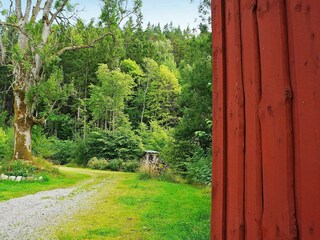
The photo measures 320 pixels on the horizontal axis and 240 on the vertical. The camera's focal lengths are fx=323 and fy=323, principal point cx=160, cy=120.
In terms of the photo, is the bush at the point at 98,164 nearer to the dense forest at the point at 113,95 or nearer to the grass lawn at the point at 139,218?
the dense forest at the point at 113,95

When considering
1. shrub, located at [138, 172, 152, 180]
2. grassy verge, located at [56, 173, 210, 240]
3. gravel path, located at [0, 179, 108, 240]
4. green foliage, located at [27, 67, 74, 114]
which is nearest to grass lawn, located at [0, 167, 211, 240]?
grassy verge, located at [56, 173, 210, 240]

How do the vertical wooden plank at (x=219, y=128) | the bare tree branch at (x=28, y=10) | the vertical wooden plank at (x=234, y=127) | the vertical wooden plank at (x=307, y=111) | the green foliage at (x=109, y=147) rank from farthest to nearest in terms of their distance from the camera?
the green foliage at (x=109, y=147) < the bare tree branch at (x=28, y=10) < the vertical wooden plank at (x=219, y=128) < the vertical wooden plank at (x=234, y=127) < the vertical wooden plank at (x=307, y=111)

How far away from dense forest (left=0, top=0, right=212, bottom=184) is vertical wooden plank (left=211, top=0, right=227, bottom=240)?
5.33 m

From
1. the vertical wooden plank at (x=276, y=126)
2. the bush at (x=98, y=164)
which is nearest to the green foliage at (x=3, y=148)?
the bush at (x=98, y=164)

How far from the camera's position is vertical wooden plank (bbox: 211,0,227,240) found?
1644mm

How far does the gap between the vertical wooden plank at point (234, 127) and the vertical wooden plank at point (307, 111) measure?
14.7 inches

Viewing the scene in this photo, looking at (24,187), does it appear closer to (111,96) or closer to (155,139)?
(155,139)

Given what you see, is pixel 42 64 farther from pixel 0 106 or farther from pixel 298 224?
pixel 0 106

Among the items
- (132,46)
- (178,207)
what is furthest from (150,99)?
(178,207)

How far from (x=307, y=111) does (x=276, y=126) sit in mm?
156

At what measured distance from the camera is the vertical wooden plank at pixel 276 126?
3.77 ft

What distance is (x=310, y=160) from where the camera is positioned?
3.45 feet

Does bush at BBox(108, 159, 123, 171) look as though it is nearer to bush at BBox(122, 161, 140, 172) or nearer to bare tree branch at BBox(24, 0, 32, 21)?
bush at BBox(122, 161, 140, 172)

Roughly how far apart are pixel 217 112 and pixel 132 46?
3647cm
